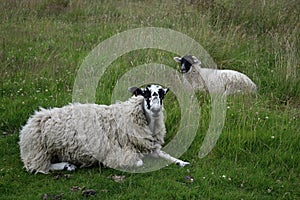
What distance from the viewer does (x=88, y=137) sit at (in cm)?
541

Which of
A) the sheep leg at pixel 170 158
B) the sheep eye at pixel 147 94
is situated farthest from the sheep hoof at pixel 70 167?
the sheep eye at pixel 147 94

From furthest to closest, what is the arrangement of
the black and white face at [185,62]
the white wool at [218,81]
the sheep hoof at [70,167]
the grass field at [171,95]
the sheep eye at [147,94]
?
the black and white face at [185,62] < the white wool at [218,81] < the sheep eye at [147,94] < the sheep hoof at [70,167] < the grass field at [171,95]

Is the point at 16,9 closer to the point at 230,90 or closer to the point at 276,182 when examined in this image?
the point at 230,90

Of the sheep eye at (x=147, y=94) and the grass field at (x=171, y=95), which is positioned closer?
the grass field at (x=171, y=95)

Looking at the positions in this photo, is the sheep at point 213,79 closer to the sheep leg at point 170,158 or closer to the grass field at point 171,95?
the grass field at point 171,95

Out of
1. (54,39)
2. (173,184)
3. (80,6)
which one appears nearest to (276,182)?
(173,184)

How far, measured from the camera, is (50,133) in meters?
5.36

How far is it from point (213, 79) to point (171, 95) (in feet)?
4.09

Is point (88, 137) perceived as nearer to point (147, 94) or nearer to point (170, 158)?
point (147, 94)

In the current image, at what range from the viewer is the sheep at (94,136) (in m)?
5.34

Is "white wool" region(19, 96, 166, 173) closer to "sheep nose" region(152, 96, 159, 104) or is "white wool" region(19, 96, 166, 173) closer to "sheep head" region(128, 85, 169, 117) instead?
"sheep head" region(128, 85, 169, 117)

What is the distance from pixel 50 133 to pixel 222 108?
2623mm

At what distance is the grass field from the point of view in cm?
492

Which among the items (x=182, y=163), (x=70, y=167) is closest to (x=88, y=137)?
(x=70, y=167)
